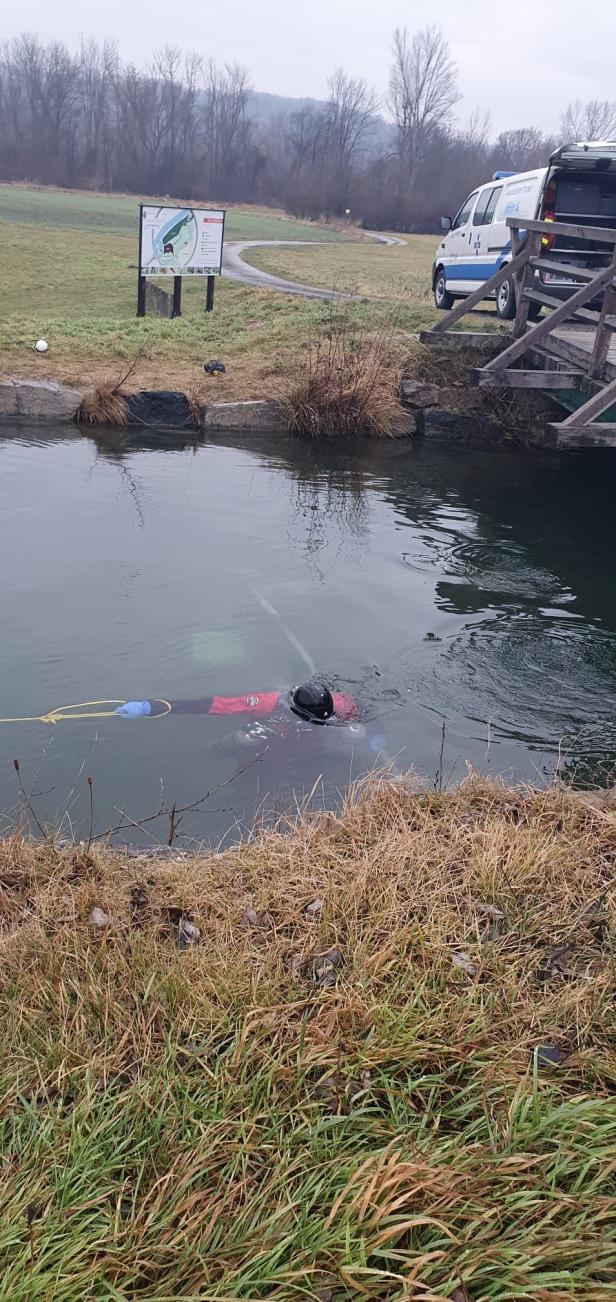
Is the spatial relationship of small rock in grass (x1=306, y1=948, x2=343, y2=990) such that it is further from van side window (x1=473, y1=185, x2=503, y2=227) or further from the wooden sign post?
the wooden sign post

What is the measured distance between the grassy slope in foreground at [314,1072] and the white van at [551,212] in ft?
30.7

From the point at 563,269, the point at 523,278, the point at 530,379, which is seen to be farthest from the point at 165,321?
the point at 563,269

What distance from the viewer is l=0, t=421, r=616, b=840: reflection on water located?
6367 mm

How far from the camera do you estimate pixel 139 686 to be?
7246mm

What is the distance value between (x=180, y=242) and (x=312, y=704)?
602 inches

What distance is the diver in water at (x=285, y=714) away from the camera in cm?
656

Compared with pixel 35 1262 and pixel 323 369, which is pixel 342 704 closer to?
pixel 35 1262

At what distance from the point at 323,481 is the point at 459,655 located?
536 centimetres

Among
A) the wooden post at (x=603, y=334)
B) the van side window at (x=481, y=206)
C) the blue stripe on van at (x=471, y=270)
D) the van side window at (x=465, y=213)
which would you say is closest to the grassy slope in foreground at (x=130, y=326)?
the blue stripe on van at (x=471, y=270)

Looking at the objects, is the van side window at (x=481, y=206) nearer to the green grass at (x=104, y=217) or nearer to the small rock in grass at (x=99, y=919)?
the small rock in grass at (x=99, y=919)

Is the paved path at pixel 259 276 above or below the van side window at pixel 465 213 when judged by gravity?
below

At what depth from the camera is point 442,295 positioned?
1853 centimetres

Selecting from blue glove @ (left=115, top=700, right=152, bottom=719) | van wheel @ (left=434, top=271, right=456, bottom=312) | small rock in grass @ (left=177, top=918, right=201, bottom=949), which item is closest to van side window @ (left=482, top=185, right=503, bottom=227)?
van wheel @ (left=434, top=271, right=456, bottom=312)

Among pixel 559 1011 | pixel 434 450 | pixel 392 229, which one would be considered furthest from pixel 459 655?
pixel 392 229
